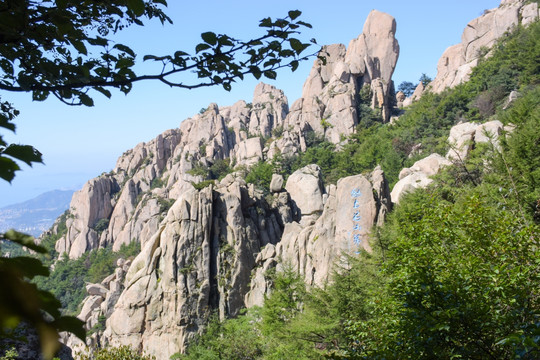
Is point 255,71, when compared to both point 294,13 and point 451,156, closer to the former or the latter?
point 294,13

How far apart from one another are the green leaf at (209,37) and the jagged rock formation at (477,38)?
1949 inches

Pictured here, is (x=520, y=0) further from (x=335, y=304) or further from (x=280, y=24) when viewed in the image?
(x=280, y=24)

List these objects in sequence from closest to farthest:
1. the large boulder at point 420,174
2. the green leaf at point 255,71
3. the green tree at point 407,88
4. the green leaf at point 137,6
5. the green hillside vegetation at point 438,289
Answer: the green leaf at point 137,6, the green leaf at point 255,71, the green hillside vegetation at point 438,289, the large boulder at point 420,174, the green tree at point 407,88

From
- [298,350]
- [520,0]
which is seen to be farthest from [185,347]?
[520,0]

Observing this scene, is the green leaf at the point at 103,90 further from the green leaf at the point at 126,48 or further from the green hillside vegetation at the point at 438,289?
the green hillside vegetation at the point at 438,289

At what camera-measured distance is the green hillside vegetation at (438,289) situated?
429 cm

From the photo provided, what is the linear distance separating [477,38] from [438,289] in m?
55.6

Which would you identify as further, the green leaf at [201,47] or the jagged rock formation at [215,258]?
the jagged rock formation at [215,258]

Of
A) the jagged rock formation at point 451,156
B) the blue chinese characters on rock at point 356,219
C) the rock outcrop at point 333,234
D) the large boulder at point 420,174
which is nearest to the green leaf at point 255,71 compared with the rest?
the rock outcrop at point 333,234

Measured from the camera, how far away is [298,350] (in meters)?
10.8

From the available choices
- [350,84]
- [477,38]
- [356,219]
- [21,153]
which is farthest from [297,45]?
[477,38]

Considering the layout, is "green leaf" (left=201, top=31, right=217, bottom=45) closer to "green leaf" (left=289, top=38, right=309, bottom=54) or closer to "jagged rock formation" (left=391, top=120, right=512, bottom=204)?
"green leaf" (left=289, top=38, right=309, bottom=54)

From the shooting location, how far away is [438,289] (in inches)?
182

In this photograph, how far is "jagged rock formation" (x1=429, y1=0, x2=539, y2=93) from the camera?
4669 cm
